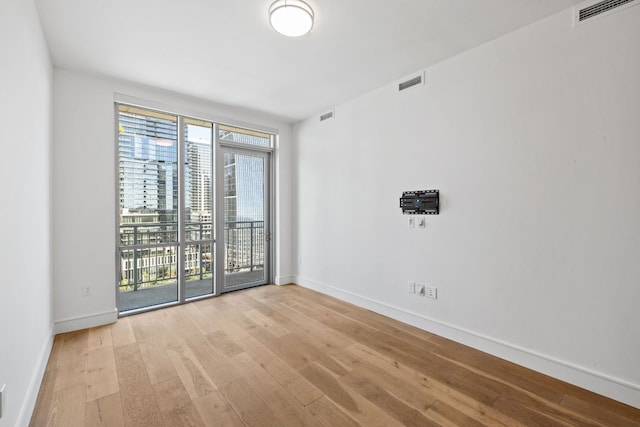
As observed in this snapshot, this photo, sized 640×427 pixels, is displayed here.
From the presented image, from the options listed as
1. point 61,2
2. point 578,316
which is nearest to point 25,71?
point 61,2

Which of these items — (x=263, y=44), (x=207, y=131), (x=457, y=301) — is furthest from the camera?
(x=207, y=131)

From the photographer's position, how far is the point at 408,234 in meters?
3.12

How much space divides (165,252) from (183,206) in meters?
0.66

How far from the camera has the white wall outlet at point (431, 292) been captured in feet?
9.45

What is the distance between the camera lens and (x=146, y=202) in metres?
3.56

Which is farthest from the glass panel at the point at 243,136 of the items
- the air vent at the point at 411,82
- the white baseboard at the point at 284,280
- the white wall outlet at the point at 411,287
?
the white wall outlet at the point at 411,287

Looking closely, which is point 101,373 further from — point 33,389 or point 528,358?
point 528,358

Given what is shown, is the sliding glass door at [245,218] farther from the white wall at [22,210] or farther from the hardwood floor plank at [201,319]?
the white wall at [22,210]

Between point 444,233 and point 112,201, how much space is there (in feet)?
11.9

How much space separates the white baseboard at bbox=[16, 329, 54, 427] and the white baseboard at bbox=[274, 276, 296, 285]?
9.24 feet

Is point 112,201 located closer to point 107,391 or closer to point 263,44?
point 107,391

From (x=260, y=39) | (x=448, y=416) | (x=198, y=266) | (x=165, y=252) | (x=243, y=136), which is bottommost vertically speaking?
(x=448, y=416)

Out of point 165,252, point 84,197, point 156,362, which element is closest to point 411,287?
point 156,362

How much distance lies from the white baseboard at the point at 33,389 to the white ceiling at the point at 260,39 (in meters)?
2.61
